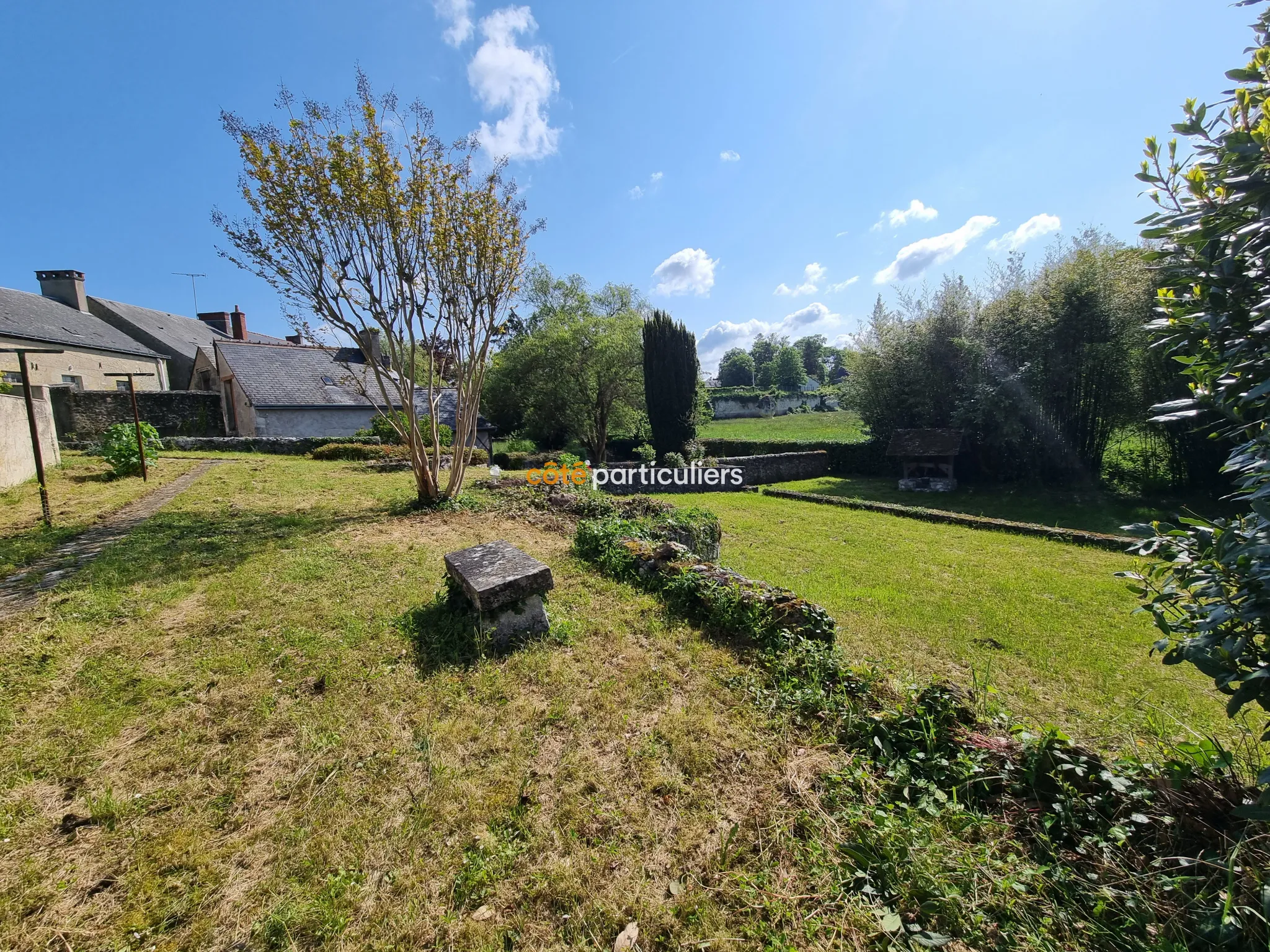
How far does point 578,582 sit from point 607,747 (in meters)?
2.39

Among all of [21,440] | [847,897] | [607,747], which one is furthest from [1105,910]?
[21,440]

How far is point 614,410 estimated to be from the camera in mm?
23281

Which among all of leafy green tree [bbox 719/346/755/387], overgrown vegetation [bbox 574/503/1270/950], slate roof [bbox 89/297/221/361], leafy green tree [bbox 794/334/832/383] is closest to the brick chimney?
slate roof [bbox 89/297/221/361]

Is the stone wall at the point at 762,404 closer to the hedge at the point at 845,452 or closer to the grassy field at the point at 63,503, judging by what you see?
the hedge at the point at 845,452

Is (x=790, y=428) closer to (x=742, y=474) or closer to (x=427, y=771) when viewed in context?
(x=742, y=474)

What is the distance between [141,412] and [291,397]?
467 centimetres

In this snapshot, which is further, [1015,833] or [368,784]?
[368,784]

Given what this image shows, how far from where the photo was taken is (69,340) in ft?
66.3

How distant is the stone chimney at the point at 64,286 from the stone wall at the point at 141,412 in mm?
11385

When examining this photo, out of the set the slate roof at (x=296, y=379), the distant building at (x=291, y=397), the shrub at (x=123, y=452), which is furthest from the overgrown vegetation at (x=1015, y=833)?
the distant building at (x=291, y=397)

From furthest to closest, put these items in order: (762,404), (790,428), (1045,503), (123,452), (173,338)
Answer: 1. (762,404)
2. (790,428)
3. (173,338)
4. (1045,503)
5. (123,452)

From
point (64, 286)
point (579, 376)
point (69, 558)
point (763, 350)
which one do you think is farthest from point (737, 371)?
point (69, 558)

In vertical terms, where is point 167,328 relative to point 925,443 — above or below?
above

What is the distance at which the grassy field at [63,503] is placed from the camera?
5.07 m
